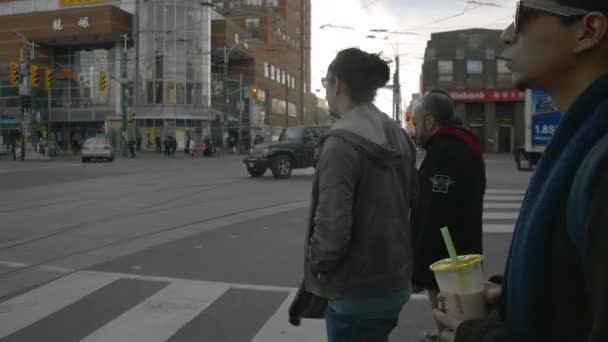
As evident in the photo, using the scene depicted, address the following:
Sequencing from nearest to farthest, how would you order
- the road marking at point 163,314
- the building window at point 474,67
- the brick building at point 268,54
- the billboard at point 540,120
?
the road marking at point 163,314, the billboard at point 540,120, the building window at point 474,67, the brick building at point 268,54

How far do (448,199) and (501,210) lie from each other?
811 cm

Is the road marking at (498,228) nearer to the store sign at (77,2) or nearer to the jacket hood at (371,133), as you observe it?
the jacket hood at (371,133)

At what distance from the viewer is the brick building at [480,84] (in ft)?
152

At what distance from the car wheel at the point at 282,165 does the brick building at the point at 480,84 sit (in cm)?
3088

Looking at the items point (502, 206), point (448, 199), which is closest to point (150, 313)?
point (448, 199)

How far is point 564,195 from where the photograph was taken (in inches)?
43.5

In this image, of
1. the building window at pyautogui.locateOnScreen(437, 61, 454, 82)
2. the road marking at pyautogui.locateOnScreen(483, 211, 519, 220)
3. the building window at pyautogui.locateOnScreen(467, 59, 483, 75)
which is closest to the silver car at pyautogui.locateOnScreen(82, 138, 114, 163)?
the road marking at pyautogui.locateOnScreen(483, 211, 519, 220)

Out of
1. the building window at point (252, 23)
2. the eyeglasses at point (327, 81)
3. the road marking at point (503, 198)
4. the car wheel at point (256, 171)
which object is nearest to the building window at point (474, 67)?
the car wheel at point (256, 171)

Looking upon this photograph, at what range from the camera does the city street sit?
4.28 m

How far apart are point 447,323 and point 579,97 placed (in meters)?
0.64

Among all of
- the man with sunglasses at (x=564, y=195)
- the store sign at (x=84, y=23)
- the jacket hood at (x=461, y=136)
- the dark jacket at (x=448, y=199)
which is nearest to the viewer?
the man with sunglasses at (x=564, y=195)

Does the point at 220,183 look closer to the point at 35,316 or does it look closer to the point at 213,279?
the point at 213,279

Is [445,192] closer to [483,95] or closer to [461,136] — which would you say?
[461,136]

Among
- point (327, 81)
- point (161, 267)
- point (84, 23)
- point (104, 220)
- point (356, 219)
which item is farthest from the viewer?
point (84, 23)
